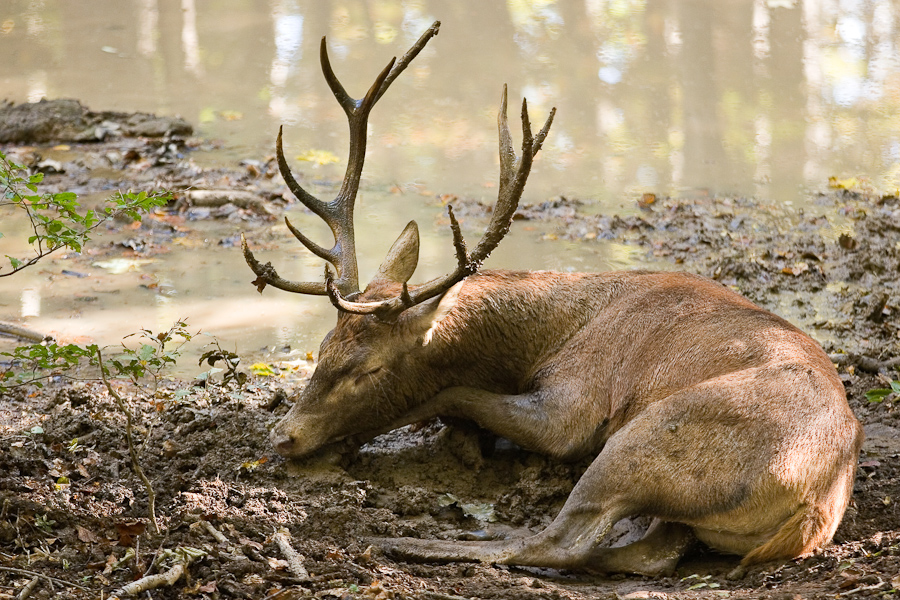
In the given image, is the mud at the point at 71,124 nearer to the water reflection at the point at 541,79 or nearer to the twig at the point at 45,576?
the water reflection at the point at 541,79

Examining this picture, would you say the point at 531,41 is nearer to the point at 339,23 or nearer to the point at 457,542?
the point at 339,23

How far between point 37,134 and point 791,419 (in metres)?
9.26

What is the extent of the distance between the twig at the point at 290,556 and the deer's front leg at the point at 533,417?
1.34m

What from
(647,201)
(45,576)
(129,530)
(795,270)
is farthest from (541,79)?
(45,576)

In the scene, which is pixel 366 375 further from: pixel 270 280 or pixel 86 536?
pixel 86 536

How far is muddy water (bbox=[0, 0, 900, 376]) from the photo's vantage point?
7547 mm

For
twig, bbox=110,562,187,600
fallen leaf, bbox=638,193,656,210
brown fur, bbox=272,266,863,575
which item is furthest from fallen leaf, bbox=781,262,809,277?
twig, bbox=110,562,187,600

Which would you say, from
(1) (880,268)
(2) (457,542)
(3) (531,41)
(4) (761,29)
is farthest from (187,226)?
→ (4) (761,29)

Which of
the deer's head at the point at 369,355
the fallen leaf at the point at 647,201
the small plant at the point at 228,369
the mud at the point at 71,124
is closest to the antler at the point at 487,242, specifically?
the deer's head at the point at 369,355

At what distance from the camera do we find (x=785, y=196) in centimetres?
949

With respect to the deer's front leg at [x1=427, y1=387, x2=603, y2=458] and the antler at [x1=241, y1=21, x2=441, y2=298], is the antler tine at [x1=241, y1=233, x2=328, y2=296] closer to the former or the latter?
the antler at [x1=241, y1=21, x2=441, y2=298]

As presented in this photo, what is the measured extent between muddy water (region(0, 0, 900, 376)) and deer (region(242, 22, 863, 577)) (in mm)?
1693

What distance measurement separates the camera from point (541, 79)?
42.5 ft

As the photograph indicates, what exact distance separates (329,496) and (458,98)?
8554 mm
